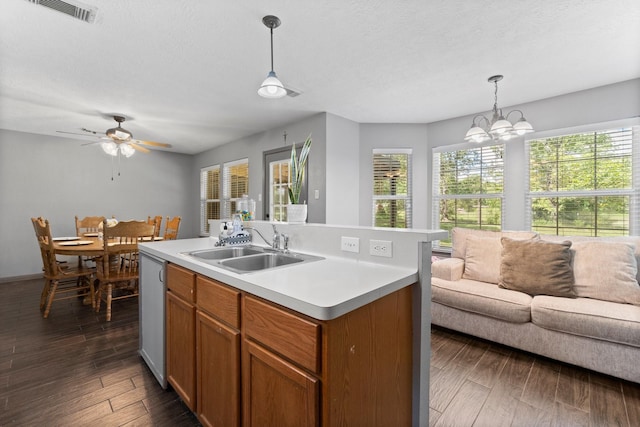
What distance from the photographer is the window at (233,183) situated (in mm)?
5398

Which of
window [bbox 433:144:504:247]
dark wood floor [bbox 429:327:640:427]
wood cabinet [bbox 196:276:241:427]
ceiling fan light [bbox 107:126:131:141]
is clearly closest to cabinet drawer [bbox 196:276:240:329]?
wood cabinet [bbox 196:276:241:427]

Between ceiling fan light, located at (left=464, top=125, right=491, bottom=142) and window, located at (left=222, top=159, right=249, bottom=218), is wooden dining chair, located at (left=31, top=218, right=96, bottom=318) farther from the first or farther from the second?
ceiling fan light, located at (left=464, top=125, right=491, bottom=142)

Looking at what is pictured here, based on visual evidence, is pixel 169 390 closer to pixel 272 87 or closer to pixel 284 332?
pixel 284 332

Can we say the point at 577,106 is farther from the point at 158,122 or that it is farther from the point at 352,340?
the point at 158,122

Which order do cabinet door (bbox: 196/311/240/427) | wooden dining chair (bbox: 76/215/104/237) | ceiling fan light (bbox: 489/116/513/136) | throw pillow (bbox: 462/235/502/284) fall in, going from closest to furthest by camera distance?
cabinet door (bbox: 196/311/240/427), ceiling fan light (bbox: 489/116/513/136), throw pillow (bbox: 462/235/502/284), wooden dining chair (bbox: 76/215/104/237)

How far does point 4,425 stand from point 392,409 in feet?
6.80

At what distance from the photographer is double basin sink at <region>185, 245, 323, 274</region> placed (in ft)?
Result: 5.51

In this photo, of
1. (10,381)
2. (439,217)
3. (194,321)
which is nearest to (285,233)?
(194,321)

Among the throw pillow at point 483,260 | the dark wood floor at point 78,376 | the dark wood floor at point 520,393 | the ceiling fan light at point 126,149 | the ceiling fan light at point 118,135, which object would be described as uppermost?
the ceiling fan light at point 118,135

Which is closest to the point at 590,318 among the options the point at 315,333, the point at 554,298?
the point at 554,298

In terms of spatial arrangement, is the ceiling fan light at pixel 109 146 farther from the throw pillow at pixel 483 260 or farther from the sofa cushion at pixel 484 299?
the throw pillow at pixel 483 260

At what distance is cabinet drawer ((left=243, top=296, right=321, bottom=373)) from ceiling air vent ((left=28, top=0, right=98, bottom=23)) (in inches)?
86.6

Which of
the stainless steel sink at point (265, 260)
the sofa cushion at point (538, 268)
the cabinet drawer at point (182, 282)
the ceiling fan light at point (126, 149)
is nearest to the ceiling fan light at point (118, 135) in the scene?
the ceiling fan light at point (126, 149)

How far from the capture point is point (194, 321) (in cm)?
149
